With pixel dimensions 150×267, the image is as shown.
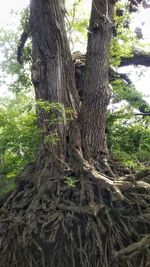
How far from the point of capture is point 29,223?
15.4 feet

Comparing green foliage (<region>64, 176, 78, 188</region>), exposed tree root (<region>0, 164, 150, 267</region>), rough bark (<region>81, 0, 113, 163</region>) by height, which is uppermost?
rough bark (<region>81, 0, 113, 163</region>)

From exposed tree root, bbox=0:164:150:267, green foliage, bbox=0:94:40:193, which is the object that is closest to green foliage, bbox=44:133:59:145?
exposed tree root, bbox=0:164:150:267

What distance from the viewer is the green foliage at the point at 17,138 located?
686 cm

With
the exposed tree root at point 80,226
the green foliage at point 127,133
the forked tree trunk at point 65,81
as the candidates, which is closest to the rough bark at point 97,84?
the forked tree trunk at point 65,81

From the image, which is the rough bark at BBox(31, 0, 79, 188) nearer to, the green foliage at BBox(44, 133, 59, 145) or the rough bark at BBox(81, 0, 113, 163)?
the green foliage at BBox(44, 133, 59, 145)

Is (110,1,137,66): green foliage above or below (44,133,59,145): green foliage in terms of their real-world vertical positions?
above

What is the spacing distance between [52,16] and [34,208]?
9.66ft

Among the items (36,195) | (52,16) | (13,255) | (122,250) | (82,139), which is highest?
(52,16)

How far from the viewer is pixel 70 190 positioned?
4.88 meters

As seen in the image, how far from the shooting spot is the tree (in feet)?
15.1

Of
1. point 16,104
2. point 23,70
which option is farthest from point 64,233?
point 23,70

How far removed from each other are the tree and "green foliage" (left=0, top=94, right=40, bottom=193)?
1.19 metres

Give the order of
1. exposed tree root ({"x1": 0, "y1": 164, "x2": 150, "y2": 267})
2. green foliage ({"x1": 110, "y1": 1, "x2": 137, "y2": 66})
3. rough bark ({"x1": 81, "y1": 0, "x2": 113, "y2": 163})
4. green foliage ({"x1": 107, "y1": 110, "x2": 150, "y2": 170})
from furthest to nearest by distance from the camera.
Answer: green foliage ({"x1": 110, "y1": 1, "x2": 137, "y2": 66}) → green foliage ({"x1": 107, "y1": 110, "x2": 150, "y2": 170}) → rough bark ({"x1": 81, "y1": 0, "x2": 113, "y2": 163}) → exposed tree root ({"x1": 0, "y1": 164, "x2": 150, "y2": 267})

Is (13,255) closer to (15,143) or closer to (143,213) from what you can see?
(143,213)
